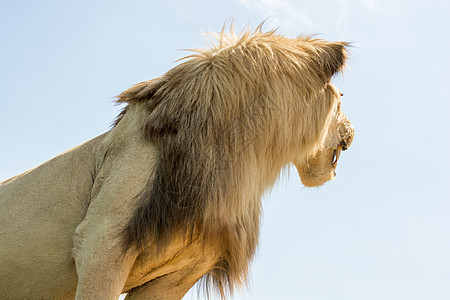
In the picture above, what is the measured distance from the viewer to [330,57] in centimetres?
348

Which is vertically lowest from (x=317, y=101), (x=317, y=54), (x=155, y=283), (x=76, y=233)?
(x=155, y=283)

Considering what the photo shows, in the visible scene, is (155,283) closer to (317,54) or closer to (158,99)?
(158,99)

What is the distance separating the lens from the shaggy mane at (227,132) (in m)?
3.09

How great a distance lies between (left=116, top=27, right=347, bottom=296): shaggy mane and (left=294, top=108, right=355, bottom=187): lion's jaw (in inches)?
16.9

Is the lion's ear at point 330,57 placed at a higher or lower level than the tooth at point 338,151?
higher

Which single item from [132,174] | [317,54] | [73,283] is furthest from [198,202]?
[317,54]

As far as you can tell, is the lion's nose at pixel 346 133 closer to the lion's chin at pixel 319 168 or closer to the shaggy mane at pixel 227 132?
the lion's chin at pixel 319 168

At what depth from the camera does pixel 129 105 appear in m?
3.63

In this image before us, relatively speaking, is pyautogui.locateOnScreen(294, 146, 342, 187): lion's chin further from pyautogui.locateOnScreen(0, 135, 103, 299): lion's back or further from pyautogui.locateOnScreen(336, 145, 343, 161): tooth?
pyautogui.locateOnScreen(0, 135, 103, 299): lion's back

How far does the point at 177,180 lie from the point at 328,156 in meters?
1.43

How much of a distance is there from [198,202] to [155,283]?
795mm

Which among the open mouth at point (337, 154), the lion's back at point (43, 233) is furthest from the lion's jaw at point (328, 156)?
the lion's back at point (43, 233)

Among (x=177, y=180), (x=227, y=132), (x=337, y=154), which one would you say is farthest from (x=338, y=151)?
(x=177, y=180)

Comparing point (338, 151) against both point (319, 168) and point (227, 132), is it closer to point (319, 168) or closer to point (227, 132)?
point (319, 168)
